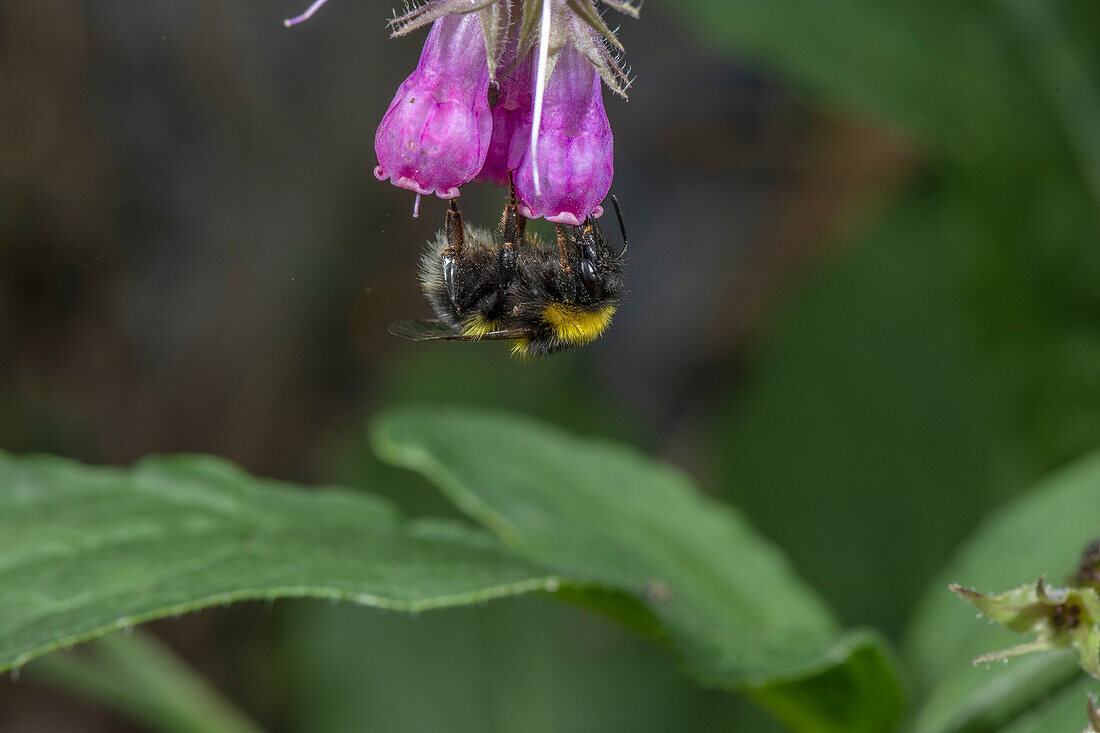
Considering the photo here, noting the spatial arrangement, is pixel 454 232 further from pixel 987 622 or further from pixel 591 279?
pixel 987 622

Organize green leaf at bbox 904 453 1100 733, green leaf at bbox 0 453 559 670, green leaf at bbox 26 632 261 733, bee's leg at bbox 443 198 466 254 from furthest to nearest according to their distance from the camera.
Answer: green leaf at bbox 26 632 261 733
green leaf at bbox 904 453 1100 733
bee's leg at bbox 443 198 466 254
green leaf at bbox 0 453 559 670

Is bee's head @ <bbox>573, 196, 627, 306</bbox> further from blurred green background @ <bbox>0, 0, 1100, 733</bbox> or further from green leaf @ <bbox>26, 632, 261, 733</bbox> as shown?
green leaf @ <bbox>26, 632, 261, 733</bbox>

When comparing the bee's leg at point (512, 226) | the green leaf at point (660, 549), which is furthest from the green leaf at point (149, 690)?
the bee's leg at point (512, 226)

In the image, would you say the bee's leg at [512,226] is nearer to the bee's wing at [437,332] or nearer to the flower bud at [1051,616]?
the bee's wing at [437,332]

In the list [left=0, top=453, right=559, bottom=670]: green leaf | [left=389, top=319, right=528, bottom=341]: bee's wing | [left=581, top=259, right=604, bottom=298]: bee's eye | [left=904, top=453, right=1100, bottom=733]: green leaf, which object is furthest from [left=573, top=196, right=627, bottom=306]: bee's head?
[left=904, top=453, right=1100, bottom=733]: green leaf

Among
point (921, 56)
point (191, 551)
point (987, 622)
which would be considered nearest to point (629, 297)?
point (921, 56)

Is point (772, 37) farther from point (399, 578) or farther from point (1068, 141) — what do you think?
point (399, 578)

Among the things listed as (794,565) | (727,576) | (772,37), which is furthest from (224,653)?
(772,37)

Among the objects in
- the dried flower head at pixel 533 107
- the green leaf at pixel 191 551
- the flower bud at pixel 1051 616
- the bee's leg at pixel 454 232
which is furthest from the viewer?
the bee's leg at pixel 454 232
